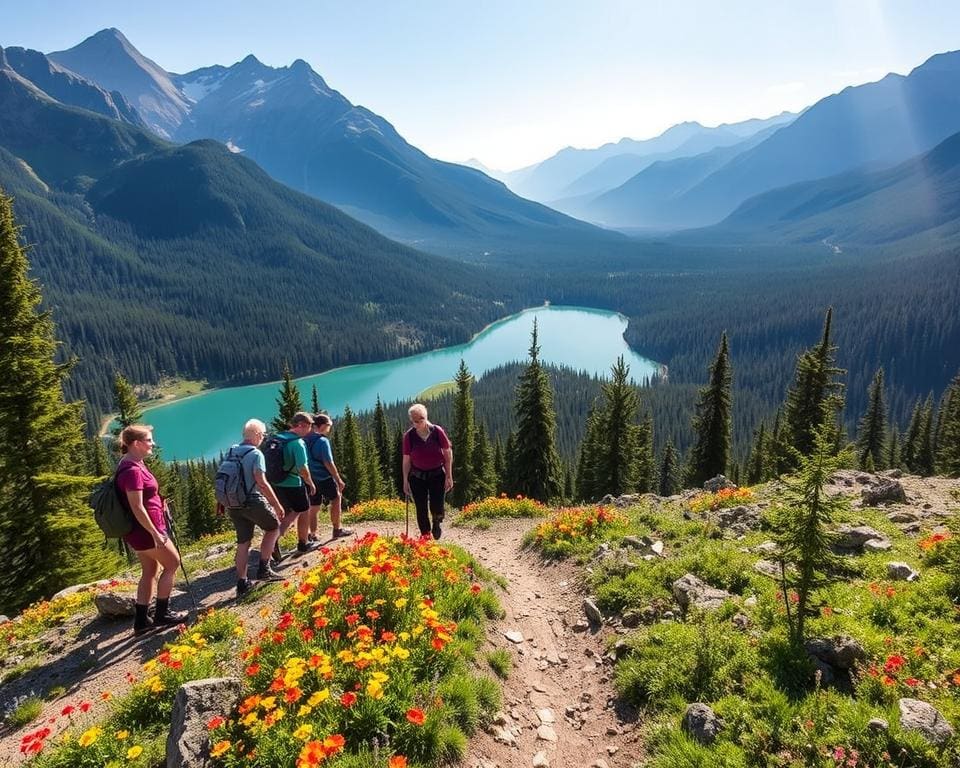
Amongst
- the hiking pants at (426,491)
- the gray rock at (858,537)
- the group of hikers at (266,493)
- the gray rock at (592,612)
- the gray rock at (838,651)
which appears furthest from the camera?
the hiking pants at (426,491)

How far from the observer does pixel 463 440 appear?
4359 centimetres

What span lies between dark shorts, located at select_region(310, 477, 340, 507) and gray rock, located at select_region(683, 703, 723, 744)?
8.56 meters

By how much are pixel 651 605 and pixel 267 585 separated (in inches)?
268

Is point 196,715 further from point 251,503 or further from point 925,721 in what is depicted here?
point 925,721

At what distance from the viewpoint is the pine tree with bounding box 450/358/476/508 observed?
4272 cm

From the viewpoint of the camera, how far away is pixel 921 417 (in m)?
64.5

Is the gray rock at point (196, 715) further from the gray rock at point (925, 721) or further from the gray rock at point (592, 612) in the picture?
the gray rock at point (925, 721)

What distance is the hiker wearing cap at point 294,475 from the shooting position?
10195 mm

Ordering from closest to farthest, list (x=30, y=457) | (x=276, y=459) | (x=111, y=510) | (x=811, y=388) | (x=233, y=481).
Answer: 1. (x=111, y=510)
2. (x=233, y=481)
3. (x=276, y=459)
4. (x=30, y=457)
5. (x=811, y=388)

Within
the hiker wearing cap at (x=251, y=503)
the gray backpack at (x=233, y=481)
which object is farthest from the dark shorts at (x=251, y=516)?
the gray backpack at (x=233, y=481)

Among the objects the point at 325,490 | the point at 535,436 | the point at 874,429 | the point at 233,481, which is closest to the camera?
the point at 233,481

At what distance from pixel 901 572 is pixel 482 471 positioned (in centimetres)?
4019

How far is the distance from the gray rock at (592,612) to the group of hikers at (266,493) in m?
3.94

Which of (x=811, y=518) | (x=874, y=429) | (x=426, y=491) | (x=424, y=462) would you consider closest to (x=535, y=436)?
(x=426, y=491)
